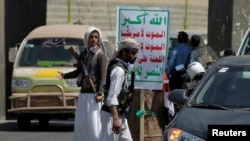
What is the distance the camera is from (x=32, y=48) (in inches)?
762

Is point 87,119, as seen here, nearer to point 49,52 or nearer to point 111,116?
point 111,116

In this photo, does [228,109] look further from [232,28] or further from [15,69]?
[232,28]

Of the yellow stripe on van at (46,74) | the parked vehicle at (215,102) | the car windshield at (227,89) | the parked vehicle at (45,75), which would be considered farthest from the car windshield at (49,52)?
the car windshield at (227,89)

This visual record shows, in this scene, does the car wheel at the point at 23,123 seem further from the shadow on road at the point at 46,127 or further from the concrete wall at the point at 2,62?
the concrete wall at the point at 2,62

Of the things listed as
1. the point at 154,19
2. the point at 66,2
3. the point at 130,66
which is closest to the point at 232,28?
the point at 154,19

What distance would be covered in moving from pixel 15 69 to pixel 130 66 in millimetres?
7672

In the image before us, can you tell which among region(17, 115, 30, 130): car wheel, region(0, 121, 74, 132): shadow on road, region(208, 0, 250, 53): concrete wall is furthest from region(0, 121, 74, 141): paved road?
region(208, 0, 250, 53): concrete wall

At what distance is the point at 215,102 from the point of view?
9641 mm

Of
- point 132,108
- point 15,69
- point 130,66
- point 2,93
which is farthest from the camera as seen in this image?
point 2,93

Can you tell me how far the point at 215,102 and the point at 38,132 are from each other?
9.23 m

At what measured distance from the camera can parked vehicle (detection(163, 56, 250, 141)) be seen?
874 centimetres

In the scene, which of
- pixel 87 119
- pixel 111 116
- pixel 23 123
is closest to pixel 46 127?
pixel 23 123

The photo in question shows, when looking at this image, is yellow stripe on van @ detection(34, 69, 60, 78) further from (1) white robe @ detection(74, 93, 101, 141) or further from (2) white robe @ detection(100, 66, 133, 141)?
(2) white robe @ detection(100, 66, 133, 141)

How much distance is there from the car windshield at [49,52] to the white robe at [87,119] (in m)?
7.44
